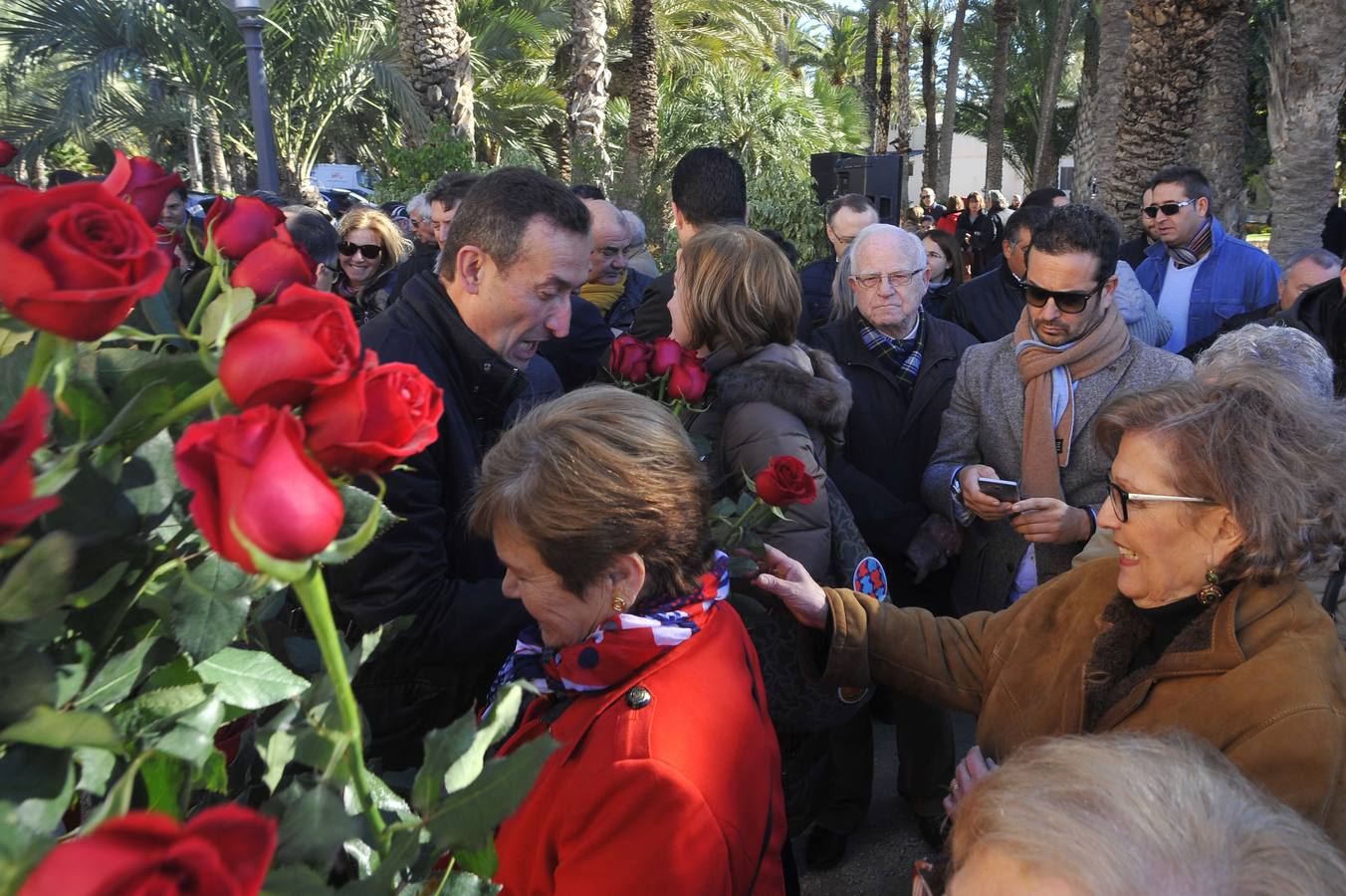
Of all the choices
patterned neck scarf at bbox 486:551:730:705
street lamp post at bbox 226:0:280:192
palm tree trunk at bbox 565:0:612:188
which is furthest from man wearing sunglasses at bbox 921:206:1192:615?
palm tree trunk at bbox 565:0:612:188

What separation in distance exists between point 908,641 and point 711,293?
1.07 metres

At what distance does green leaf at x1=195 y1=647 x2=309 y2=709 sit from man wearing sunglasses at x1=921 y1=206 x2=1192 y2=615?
2472 millimetres

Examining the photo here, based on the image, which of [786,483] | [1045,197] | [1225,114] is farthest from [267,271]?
[1225,114]

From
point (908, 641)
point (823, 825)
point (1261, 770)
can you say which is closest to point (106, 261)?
point (1261, 770)

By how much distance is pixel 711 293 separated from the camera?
9.21ft

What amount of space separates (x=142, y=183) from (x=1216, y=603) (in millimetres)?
1695

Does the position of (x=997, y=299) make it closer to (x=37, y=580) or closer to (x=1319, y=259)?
(x=1319, y=259)

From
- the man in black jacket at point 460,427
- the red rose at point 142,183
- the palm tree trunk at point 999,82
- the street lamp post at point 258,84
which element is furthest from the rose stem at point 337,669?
the palm tree trunk at point 999,82

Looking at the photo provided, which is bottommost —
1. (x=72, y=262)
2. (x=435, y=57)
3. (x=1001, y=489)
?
(x=1001, y=489)

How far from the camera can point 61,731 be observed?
61 cm

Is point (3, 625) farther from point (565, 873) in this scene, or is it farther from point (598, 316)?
point (598, 316)

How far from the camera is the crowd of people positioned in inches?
54.8

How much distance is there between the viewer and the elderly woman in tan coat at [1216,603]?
5.27 feet

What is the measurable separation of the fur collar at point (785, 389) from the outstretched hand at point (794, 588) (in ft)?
1.73
